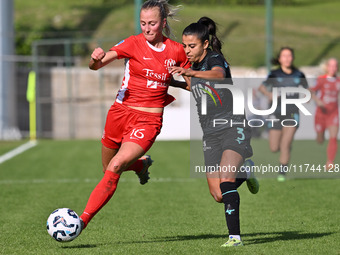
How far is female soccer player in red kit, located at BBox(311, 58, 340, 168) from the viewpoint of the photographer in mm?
12555

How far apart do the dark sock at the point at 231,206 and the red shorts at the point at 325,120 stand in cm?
685

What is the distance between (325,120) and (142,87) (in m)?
7.09

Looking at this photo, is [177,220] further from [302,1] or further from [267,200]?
[302,1]

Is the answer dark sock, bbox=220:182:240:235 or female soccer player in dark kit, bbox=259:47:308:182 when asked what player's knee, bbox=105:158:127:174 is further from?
female soccer player in dark kit, bbox=259:47:308:182

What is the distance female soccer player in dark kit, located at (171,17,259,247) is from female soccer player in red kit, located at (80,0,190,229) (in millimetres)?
260

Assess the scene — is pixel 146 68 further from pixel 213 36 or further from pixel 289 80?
pixel 289 80

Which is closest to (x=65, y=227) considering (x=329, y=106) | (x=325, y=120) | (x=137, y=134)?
(x=137, y=134)

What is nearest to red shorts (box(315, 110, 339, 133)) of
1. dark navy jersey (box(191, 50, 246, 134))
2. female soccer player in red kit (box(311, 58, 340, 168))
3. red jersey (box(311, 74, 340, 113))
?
female soccer player in red kit (box(311, 58, 340, 168))

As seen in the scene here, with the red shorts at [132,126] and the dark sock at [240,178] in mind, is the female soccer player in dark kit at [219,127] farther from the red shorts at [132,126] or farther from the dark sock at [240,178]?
the red shorts at [132,126]

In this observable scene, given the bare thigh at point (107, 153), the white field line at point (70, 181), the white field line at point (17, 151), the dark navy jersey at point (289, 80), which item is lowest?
the white field line at point (17, 151)

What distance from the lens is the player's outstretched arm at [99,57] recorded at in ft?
19.4

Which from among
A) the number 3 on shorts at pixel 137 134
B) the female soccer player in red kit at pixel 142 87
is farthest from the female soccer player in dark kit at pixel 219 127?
the number 3 on shorts at pixel 137 134

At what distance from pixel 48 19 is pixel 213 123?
36.0 m

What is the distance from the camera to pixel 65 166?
14781 millimetres
